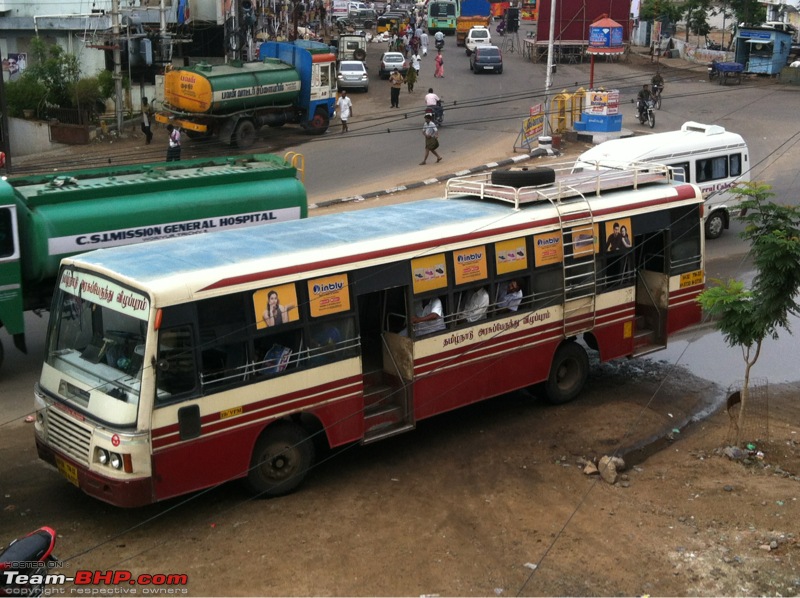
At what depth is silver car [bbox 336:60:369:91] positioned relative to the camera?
138ft

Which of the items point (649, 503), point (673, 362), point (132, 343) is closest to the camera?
point (132, 343)

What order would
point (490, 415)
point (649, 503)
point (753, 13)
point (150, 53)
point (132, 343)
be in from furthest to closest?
point (753, 13), point (150, 53), point (490, 415), point (649, 503), point (132, 343)

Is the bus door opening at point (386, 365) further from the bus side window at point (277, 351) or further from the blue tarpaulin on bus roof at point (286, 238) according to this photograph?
the bus side window at point (277, 351)

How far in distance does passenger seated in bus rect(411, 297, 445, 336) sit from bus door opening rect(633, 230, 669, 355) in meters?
3.51

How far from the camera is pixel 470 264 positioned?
1106 centimetres

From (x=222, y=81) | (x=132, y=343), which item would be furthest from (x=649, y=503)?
(x=222, y=81)

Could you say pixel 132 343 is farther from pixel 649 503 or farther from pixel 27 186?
pixel 27 186

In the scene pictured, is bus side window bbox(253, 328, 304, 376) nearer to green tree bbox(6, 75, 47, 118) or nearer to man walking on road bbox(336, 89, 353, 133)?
man walking on road bbox(336, 89, 353, 133)

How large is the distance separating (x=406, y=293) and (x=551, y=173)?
3.07 m

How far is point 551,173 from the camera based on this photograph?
1251 centimetres

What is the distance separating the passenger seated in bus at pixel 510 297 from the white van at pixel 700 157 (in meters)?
8.40

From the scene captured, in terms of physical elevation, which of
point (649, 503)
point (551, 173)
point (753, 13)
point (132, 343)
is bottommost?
point (649, 503)

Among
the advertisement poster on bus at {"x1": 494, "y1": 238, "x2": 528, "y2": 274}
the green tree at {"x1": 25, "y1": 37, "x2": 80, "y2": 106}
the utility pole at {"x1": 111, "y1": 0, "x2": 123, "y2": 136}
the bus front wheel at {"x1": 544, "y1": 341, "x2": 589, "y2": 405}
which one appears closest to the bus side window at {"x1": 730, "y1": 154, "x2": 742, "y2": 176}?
the bus front wheel at {"x1": 544, "y1": 341, "x2": 589, "y2": 405}

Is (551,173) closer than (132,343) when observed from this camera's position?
No
